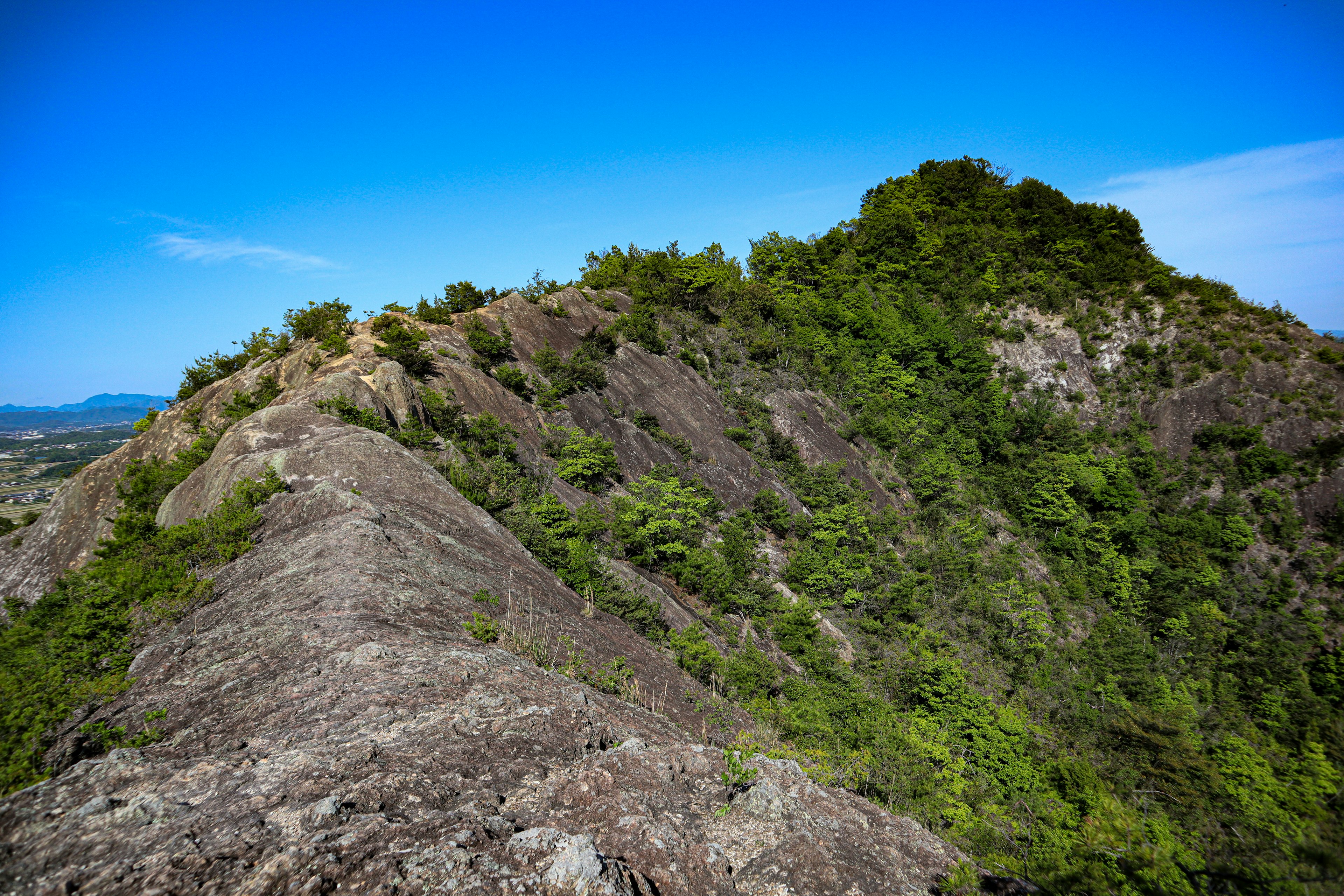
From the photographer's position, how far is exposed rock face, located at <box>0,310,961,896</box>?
3.52 meters

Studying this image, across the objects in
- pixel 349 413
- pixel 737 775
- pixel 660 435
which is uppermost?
pixel 349 413

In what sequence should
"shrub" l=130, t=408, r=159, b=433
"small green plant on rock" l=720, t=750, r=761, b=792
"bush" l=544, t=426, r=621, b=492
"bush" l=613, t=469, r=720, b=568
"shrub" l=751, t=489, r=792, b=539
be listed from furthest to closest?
1. "shrub" l=751, t=489, r=792, b=539
2. "bush" l=544, t=426, r=621, b=492
3. "bush" l=613, t=469, r=720, b=568
4. "shrub" l=130, t=408, r=159, b=433
5. "small green plant on rock" l=720, t=750, r=761, b=792

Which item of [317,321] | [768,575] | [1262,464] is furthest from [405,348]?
[1262,464]

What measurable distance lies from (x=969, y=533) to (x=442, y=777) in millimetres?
37397

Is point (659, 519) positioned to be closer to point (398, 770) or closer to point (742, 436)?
point (742, 436)

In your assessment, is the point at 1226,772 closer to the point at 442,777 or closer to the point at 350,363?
the point at 442,777

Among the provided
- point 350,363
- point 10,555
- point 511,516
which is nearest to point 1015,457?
point 511,516

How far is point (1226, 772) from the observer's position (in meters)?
22.6

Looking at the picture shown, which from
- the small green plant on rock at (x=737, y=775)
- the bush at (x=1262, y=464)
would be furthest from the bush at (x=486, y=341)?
the bush at (x=1262, y=464)

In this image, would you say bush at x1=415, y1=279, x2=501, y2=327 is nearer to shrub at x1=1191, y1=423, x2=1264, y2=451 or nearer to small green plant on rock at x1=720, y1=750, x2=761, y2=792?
small green plant on rock at x1=720, y1=750, x2=761, y2=792

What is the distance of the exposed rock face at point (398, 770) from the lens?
352cm

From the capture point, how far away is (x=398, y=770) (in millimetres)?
4762

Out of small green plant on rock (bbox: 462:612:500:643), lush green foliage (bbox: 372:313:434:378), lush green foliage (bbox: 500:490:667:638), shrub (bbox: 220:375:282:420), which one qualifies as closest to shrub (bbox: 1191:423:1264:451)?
lush green foliage (bbox: 500:490:667:638)

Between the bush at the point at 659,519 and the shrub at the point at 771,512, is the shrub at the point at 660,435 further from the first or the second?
the shrub at the point at 771,512
